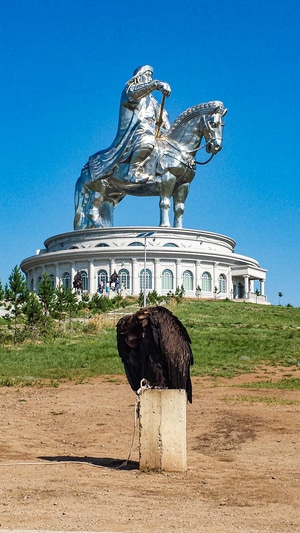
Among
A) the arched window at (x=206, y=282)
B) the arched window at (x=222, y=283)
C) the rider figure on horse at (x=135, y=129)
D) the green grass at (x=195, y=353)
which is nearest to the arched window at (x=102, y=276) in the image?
the rider figure on horse at (x=135, y=129)

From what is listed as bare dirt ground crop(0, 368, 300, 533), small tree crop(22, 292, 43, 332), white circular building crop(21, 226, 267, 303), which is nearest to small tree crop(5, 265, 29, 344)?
small tree crop(22, 292, 43, 332)

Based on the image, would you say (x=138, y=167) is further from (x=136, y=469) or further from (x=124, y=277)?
(x=136, y=469)

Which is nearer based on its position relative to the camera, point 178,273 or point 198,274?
point 178,273

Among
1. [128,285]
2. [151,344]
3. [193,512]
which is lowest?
[193,512]

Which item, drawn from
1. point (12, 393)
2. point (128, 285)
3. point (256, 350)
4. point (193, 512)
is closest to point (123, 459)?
point (193, 512)

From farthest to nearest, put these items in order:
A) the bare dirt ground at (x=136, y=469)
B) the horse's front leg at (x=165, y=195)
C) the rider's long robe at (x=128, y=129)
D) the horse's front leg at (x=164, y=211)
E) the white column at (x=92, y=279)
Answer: the white column at (x=92, y=279)
the horse's front leg at (x=164, y=211)
the horse's front leg at (x=165, y=195)
the rider's long robe at (x=128, y=129)
the bare dirt ground at (x=136, y=469)

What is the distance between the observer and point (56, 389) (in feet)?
57.1

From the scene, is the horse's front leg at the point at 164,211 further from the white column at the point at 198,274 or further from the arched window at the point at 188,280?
the arched window at the point at 188,280

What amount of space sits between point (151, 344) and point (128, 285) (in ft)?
168

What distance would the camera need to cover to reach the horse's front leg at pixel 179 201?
197ft

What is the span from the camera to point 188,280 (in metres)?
61.3

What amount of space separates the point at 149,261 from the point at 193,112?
40.9ft

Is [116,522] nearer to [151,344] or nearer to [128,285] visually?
[151,344]

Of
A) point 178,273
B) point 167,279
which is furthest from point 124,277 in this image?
point 178,273
